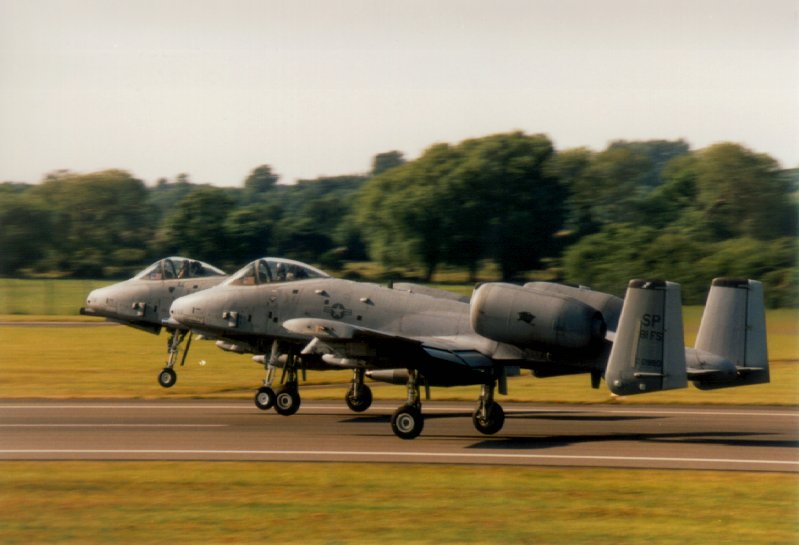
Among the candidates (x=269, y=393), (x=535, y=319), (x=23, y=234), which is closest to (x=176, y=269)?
(x=269, y=393)

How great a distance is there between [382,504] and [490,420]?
6.92 m

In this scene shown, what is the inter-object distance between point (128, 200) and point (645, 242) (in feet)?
162

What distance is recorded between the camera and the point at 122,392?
31.4m

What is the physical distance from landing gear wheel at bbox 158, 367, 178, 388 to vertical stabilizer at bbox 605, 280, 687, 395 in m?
16.5

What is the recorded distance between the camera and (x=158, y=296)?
32.6m

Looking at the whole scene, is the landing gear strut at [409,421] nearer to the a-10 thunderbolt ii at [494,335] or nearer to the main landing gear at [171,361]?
the a-10 thunderbolt ii at [494,335]

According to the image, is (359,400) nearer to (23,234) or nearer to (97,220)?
(23,234)

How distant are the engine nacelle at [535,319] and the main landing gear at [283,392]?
6.00 meters

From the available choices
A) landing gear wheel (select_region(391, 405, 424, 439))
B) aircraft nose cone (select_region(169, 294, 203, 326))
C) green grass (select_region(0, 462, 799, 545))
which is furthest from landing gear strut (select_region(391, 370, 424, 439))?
aircraft nose cone (select_region(169, 294, 203, 326))

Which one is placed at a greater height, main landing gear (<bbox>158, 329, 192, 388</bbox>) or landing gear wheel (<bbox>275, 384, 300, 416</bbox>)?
main landing gear (<bbox>158, 329, 192, 388</bbox>)

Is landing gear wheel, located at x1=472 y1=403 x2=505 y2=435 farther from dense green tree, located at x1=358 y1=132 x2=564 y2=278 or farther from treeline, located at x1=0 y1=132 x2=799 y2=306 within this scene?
dense green tree, located at x1=358 y1=132 x2=564 y2=278

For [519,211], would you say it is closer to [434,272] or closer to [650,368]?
[434,272]

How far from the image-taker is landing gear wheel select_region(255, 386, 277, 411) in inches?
1005

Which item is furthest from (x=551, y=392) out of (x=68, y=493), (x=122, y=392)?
(x=68, y=493)
